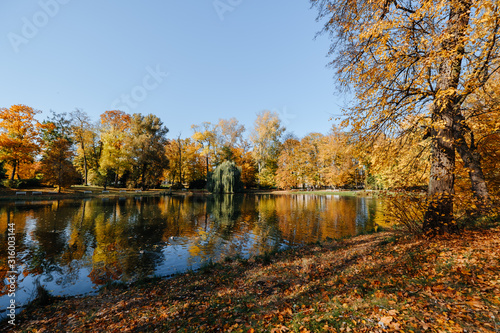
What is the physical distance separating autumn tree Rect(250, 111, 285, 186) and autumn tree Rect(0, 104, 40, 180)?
35.6m

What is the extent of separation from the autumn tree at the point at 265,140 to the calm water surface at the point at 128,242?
32.3 meters

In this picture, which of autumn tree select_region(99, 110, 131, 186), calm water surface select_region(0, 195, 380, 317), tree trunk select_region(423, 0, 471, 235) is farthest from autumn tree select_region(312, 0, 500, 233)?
autumn tree select_region(99, 110, 131, 186)

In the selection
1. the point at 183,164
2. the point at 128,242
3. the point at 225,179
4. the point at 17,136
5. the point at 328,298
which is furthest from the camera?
the point at 183,164

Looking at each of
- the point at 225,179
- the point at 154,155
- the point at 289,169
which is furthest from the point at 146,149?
the point at 289,169

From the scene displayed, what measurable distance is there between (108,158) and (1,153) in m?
11.6

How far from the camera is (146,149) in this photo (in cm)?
3647

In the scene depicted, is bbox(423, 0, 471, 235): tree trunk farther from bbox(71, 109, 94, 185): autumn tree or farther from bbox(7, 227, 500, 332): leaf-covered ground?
bbox(71, 109, 94, 185): autumn tree

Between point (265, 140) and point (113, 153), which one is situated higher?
point (265, 140)

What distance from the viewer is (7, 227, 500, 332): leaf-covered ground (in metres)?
2.97

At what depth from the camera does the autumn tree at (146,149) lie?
3631cm

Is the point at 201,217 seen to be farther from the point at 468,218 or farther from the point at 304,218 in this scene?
the point at 468,218

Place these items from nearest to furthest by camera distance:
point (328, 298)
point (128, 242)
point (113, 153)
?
point (328, 298), point (128, 242), point (113, 153)

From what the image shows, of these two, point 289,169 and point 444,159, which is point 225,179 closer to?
point 289,169

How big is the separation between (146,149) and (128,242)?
2933 centimetres
